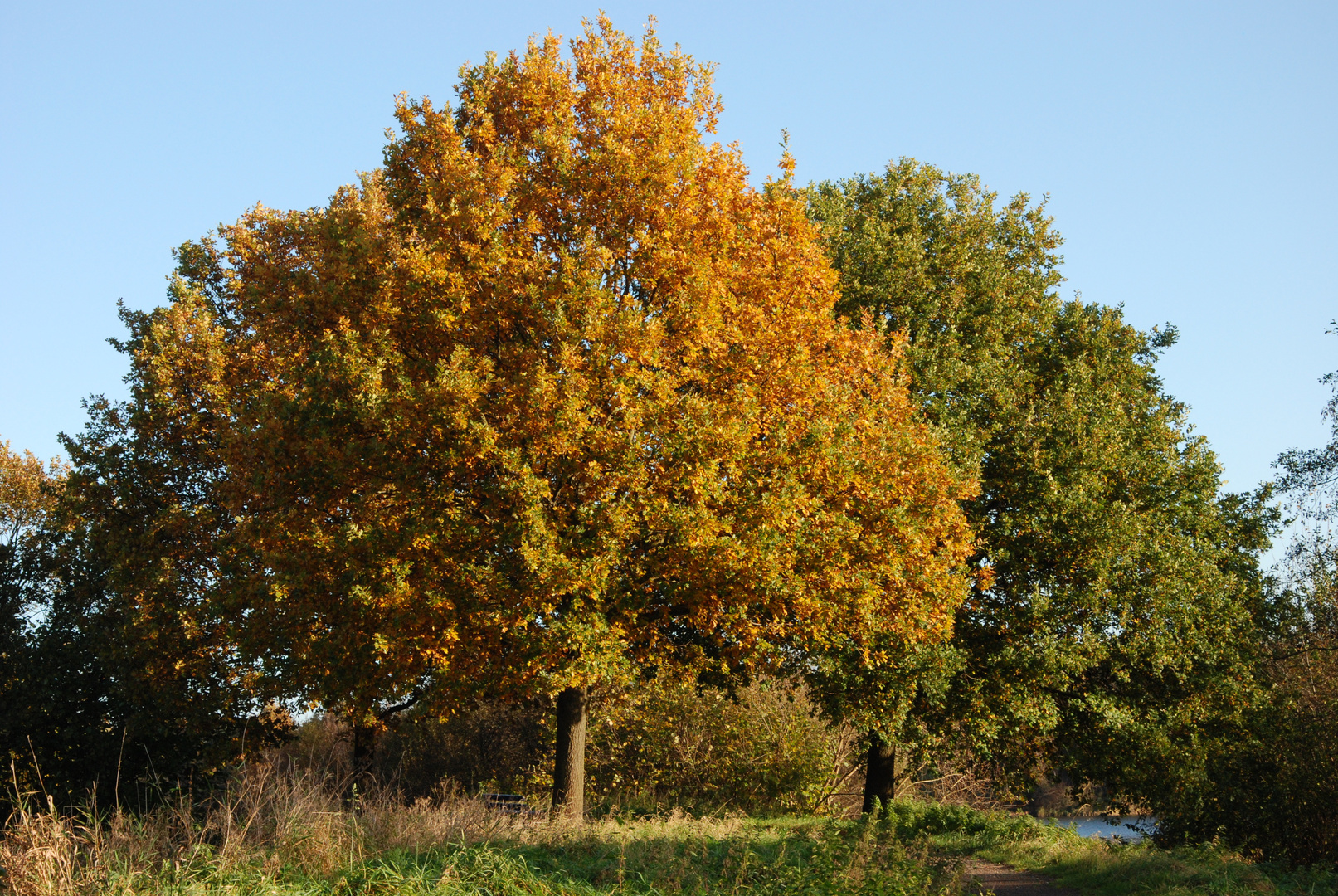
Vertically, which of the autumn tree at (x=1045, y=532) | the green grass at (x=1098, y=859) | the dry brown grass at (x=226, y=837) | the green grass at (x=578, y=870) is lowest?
the green grass at (x=1098, y=859)

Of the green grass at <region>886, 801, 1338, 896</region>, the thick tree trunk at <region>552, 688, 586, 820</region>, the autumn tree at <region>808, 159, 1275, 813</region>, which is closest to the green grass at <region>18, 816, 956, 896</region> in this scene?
the green grass at <region>886, 801, 1338, 896</region>

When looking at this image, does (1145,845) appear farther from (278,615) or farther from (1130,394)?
(278,615)

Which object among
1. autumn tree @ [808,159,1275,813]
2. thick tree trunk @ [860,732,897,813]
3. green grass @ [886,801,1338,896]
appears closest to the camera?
green grass @ [886,801,1338,896]

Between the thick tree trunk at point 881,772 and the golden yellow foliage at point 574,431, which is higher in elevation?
the golden yellow foliage at point 574,431

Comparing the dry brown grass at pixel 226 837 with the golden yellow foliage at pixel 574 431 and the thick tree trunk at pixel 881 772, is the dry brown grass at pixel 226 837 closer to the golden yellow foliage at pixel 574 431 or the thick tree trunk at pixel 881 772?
the golden yellow foliage at pixel 574 431

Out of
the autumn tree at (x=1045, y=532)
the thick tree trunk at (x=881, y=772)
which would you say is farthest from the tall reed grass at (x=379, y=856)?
the thick tree trunk at (x=881, y=772)

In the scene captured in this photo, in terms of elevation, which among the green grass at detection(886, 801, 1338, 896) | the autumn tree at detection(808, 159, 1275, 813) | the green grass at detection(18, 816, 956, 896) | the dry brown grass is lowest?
the green grass at detection(886, 801, 1338, 896)

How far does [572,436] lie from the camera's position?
1446 cm

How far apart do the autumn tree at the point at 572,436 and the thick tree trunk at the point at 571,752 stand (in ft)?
0.20

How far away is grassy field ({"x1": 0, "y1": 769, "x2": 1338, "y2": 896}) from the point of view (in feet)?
29.1

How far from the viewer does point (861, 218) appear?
23.9 metres

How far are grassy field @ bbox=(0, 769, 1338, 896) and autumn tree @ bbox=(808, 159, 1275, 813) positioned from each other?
5.05 metres

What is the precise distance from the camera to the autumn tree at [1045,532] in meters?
19.2

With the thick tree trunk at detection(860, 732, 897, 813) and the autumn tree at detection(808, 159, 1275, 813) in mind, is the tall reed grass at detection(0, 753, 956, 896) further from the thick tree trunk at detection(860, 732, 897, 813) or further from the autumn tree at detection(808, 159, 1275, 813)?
the thick tree trunk at detection(860, 732, 897, 813)
